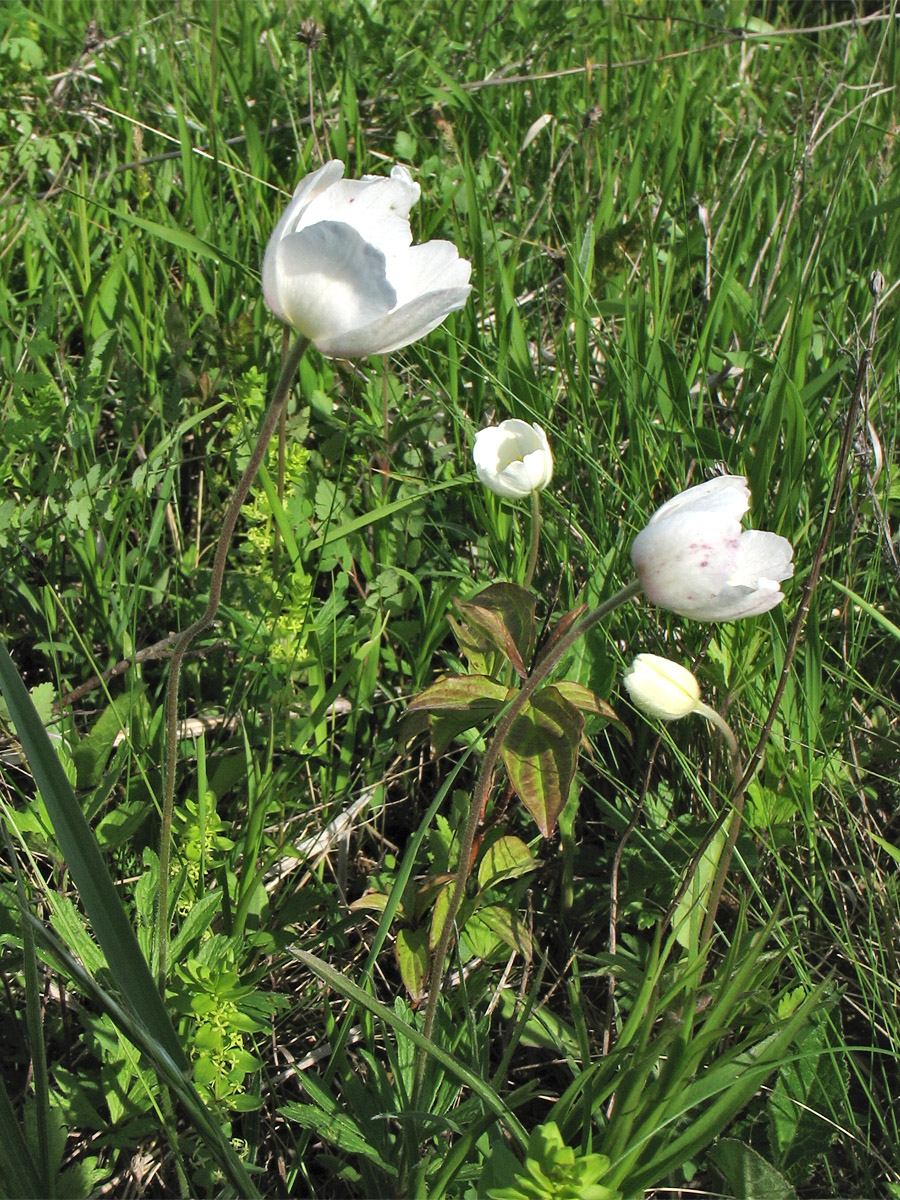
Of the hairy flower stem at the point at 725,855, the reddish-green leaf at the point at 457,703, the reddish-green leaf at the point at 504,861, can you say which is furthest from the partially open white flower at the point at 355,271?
the reddish-green leaf at the point at 504,861

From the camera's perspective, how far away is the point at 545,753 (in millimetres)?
1218

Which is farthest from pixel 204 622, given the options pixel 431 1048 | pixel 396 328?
pixel 431 1048

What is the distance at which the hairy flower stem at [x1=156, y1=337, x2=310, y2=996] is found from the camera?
99cm

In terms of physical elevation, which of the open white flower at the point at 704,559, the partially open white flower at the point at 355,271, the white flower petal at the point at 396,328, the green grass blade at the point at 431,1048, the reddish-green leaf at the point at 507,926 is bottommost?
the reddish-green leaf at the point at 507,926

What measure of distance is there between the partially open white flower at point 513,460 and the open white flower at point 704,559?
1.25 ft

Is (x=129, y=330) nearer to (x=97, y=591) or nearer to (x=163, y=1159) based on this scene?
(x=97, y=591)

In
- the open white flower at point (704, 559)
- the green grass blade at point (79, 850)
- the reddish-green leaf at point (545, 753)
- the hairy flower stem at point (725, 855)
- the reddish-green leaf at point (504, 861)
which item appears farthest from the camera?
the reddish-green leaf at point (504, 861)

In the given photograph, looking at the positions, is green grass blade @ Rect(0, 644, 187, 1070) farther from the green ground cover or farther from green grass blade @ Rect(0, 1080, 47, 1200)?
green grass blade @ Rect(0, 1080, 47, 1200)

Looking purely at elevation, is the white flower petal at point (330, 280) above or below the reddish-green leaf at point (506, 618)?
above

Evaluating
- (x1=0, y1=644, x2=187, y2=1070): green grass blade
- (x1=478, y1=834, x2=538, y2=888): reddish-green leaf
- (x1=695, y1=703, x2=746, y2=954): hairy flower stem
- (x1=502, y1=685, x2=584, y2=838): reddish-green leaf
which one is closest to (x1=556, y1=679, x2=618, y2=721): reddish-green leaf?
(x1=502, y1=685, x2=584, y2=838): reddish-green leaf

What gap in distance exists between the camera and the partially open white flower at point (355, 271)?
996 mm

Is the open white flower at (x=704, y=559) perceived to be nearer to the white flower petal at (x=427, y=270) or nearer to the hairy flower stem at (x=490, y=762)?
the hairy flower stem at (x=490, y=762)

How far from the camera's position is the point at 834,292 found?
7.16 ft

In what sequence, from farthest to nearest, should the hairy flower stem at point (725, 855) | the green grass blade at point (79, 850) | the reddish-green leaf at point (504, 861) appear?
the reddish-green leaf at point (504, 861) < the hairy flower stem at point (725, 855) < the green grass blade at point (79, 850)
